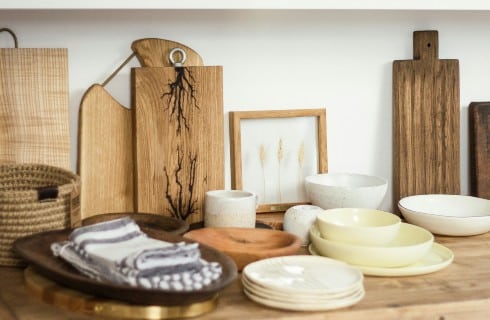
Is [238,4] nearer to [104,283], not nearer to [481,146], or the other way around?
[104,283]

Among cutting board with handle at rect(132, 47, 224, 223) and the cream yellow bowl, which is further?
cutting board with handle at rect(132, 47, 224, 223)

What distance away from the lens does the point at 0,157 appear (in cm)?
142

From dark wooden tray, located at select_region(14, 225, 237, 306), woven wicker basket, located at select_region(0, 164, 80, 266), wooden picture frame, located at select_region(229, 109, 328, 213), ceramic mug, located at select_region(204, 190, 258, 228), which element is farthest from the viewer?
wooden picture frame, located at select_region(229, 109, 328, 213)

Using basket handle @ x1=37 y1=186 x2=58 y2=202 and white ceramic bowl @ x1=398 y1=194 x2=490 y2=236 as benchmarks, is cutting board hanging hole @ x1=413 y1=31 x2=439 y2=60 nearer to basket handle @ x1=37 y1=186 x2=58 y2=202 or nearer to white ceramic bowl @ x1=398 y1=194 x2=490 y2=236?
white ceramic bowl @ x1=398 y1=194 x2=490 y2=236

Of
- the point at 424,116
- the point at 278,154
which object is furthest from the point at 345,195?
the point at 424,116

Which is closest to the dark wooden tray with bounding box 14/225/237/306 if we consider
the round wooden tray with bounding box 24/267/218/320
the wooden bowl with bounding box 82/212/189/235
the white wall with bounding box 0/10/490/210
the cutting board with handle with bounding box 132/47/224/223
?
the round wooden tray with bounding box 24/267/218/320

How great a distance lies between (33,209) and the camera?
48.4 inches

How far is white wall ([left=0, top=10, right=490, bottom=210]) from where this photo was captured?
1.52 meters

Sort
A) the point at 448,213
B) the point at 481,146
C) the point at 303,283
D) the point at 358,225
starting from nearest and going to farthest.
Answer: the point at 303,283, the point at 358,225, the point at 448,213, the point at 481,146

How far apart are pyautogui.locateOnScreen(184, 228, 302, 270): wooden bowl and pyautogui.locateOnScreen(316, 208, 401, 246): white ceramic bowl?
0.22 ft

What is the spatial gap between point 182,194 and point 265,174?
225mm

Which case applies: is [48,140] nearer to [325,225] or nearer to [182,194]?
[182,194]

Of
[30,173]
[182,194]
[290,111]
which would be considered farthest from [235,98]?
[30,173]

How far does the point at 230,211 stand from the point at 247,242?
3.6 inches
